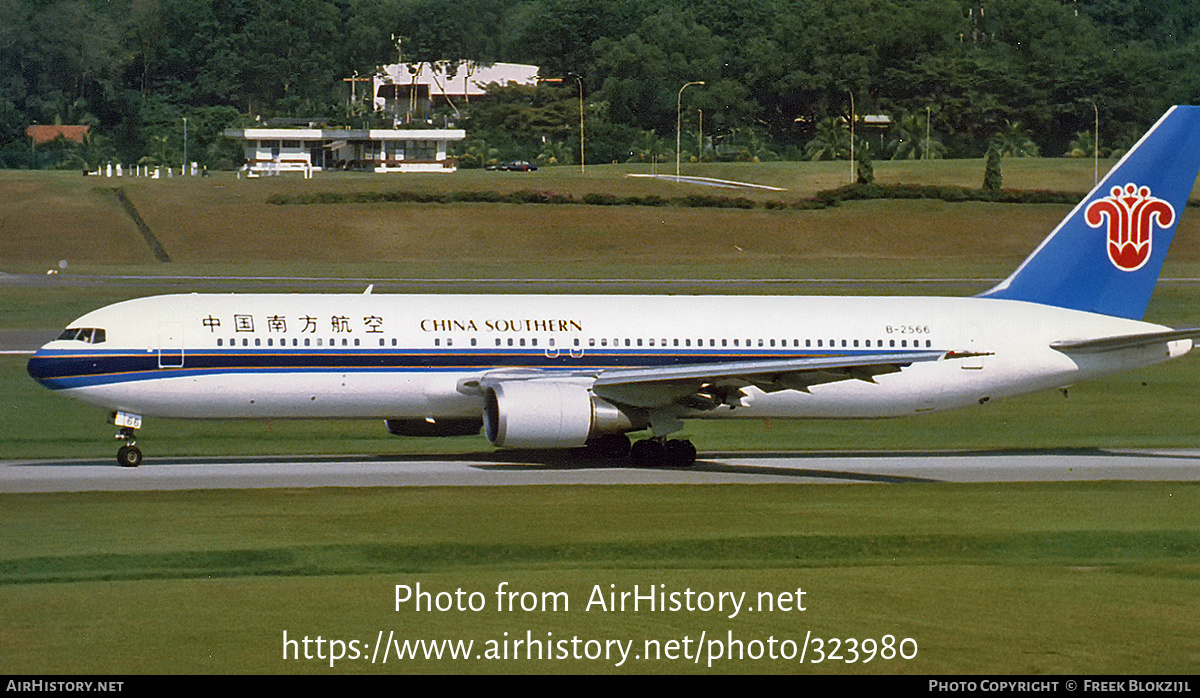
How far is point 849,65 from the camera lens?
168m

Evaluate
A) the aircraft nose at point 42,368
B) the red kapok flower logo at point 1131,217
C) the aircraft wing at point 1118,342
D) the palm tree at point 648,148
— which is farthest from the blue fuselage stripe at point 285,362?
the palm tree at point 648,148

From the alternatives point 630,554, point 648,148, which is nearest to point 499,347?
point 630,554

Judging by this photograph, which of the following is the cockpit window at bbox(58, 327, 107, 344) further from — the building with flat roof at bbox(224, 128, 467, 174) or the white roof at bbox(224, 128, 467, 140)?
the white roof at bbox(224, 128, 467, 140)

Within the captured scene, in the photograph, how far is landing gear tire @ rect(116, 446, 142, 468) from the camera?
36.3m

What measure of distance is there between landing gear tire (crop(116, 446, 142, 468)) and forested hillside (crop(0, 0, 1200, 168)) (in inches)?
5069

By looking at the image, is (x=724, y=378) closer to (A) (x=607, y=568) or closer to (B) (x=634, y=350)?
(B) (x=634, y=350)

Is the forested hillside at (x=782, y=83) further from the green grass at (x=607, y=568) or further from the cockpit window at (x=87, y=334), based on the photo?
the green grass at (x=607, y=568)

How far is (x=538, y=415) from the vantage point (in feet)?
116

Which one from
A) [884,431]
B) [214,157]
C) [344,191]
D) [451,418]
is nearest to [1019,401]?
[884,431]

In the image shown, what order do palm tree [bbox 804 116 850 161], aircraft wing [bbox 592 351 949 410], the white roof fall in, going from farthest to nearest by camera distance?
the white roof < palm tree [bbox 804 116 850 161] < aircraft wing [bbox 592 351 949 410]

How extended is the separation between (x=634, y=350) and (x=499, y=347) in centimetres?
302

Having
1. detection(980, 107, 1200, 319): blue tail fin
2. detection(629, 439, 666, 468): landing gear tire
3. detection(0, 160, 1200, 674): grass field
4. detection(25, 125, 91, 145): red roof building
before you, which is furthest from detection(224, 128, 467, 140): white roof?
detection(629, 439, 666, 468): landing gear tire

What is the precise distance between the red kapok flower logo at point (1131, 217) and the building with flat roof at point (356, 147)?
130377 millimetres

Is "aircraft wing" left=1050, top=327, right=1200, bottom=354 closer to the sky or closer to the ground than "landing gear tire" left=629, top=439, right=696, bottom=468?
closer to the sky
